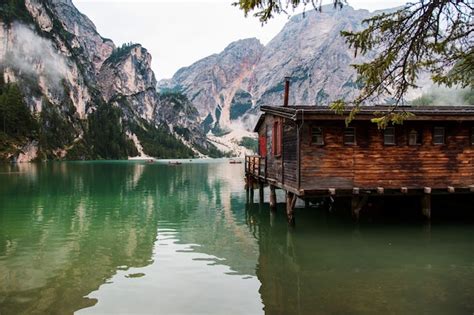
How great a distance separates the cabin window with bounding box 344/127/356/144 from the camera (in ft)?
Result: 78.0

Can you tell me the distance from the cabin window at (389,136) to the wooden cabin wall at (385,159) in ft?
0.74

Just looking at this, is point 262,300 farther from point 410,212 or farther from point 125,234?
point 410,212

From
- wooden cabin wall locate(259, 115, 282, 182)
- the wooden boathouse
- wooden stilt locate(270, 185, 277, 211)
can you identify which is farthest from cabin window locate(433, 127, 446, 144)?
wooden stilt locate(270, 185, 277, 211)

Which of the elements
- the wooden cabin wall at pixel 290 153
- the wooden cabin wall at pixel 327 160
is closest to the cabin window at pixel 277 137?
the wooden cabin wall at pixel 290 153

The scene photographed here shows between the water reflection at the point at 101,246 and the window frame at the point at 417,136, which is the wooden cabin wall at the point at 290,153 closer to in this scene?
the water reflection at the point at 101,246

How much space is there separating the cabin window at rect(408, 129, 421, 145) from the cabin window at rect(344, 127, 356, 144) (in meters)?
3.38

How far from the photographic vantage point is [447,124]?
24.8 metres

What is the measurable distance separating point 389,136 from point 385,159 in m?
1.34

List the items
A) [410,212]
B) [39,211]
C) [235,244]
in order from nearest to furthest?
1. [235,244]
2. [410,212]
3. [39,211]

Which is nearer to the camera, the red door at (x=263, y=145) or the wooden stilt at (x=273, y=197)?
the wooden stilt at (x=273, y=197)

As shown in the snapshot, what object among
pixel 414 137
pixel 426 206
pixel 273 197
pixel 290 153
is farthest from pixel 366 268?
pixel 273 197

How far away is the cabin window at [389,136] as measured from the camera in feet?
79.5

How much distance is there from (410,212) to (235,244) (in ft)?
45.5

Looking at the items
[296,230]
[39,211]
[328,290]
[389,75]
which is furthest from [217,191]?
[389,75]
